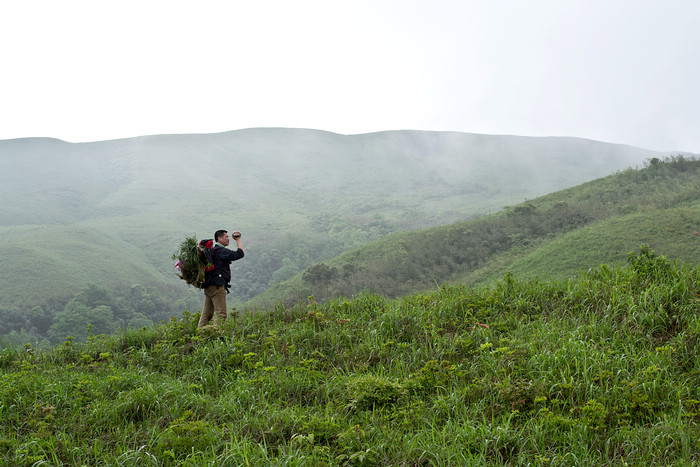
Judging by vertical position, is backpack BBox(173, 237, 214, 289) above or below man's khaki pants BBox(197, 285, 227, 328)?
above

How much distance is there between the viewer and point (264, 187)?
10869 centimetres

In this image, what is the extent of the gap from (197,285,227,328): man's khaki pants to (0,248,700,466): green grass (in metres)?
0.29

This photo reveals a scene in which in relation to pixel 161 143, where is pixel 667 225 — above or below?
below

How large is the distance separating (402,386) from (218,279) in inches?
149

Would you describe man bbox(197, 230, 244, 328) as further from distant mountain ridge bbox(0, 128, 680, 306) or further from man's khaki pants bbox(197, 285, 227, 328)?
distant mountain ridge bbox(0, 128, 680, 306)

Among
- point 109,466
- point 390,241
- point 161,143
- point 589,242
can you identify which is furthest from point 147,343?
point 161,143

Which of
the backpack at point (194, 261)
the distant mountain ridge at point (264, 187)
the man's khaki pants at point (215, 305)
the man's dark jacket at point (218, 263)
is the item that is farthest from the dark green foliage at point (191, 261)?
the distant mountain ridge at point (264, 187)

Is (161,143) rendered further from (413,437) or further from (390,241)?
(413,437)

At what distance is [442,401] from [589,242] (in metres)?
19.4

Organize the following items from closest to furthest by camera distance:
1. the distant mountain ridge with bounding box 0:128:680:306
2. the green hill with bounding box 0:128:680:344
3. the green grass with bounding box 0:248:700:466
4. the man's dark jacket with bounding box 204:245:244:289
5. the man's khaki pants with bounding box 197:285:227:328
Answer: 1. the green grass with bounding box 0:248:700:466
2. the man's dark jacket with bounding box 204:245:244:289
3. the man's khaki pants with bounding box 197:285:227:328
4. the green hill with bounding box 0:128:680:344
5. the distant mountain ridge with bounding box 0:128:680:306

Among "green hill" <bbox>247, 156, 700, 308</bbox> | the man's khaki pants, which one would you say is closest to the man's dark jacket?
the man's khaki pants

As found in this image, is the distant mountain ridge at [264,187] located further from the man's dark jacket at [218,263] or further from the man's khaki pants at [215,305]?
the man's dark jacket at [218,263]

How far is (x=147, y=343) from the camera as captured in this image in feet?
24.2

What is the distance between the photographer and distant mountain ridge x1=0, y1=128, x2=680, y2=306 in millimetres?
61719
